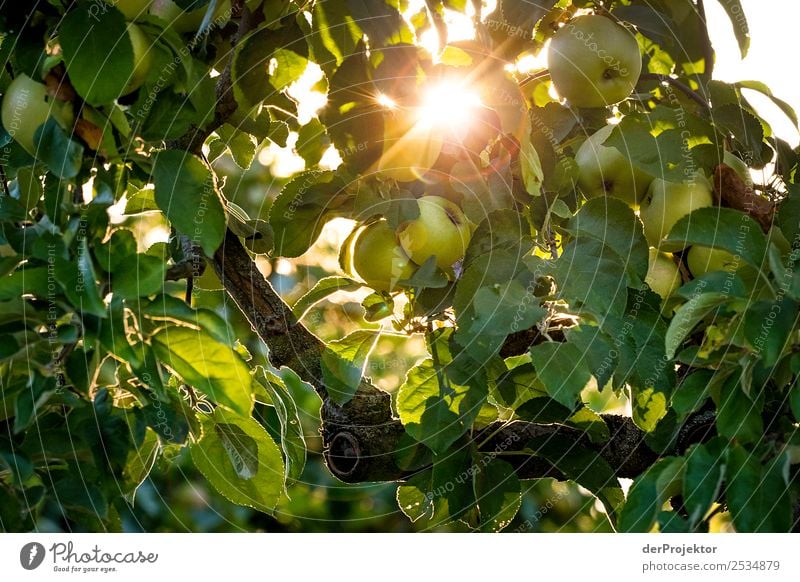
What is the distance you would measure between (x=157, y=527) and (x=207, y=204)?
62.1 inches

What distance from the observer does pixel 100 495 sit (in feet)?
1.64

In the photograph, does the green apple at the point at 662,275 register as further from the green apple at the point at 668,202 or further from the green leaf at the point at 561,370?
the green leaf at the point at 561,370

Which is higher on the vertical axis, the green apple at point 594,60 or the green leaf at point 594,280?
the green apple at point 594,60

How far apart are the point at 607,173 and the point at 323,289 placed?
224 millimetres

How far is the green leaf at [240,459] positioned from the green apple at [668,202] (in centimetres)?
29

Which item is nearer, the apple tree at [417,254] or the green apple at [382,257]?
the apple tree at [417,254]

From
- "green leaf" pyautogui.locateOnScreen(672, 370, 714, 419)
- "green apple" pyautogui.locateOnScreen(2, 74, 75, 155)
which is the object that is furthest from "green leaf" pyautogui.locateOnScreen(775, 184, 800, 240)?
"green apple" pyautogui.locateOnScreen(2, 74, 75, 155)

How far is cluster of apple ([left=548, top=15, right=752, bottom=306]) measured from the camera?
615 mm

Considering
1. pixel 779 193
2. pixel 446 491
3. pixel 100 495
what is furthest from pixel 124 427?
pixel 779 193

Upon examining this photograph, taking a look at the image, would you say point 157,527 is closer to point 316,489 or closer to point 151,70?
point 316,489

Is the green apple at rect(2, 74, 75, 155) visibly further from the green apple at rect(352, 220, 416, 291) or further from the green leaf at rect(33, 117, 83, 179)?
the green apple at rect(352, 220, 416, 291)

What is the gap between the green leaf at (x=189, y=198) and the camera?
20.2 inches

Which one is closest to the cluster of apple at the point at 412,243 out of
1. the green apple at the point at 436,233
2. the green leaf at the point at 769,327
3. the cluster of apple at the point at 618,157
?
the green apple at the point at 436,233

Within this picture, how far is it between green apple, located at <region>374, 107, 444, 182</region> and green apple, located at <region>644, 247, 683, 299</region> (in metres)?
0.16
